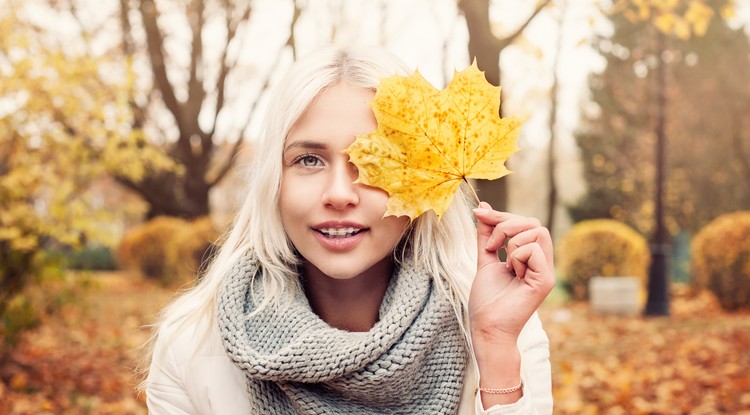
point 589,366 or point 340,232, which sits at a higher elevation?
point 340,232

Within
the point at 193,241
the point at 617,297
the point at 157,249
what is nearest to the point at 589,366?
the point at 617,297

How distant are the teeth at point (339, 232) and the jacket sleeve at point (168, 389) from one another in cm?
52

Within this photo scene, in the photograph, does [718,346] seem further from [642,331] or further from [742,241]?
[742,241]

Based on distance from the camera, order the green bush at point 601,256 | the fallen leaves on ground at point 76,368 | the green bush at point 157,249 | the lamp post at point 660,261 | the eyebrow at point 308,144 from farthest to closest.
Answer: the green bush at point 157,249, the green bush at point 601,256, the lamp post at point 660,261, the fallen leaves on ground at point 76,368, the eyebrow at point 308,144

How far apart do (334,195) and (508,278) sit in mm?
429

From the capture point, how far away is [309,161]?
1.74 metres

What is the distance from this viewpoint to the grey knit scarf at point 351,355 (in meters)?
1.62

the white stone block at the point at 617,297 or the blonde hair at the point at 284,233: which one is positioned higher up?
the blonde hair at the point at 284,233

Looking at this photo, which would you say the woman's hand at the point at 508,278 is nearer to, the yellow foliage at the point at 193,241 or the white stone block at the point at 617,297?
the white stone block at the point at 617,297

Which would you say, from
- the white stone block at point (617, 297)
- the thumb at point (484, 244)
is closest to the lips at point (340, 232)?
the thumb at point (484, 244)

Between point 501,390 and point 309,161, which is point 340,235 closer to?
point 309,161

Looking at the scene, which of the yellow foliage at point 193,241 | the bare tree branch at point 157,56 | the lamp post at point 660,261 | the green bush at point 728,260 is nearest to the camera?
the bare tree branch at point 157,56

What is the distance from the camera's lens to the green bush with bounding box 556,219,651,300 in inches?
502

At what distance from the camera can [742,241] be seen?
10.7 metres
